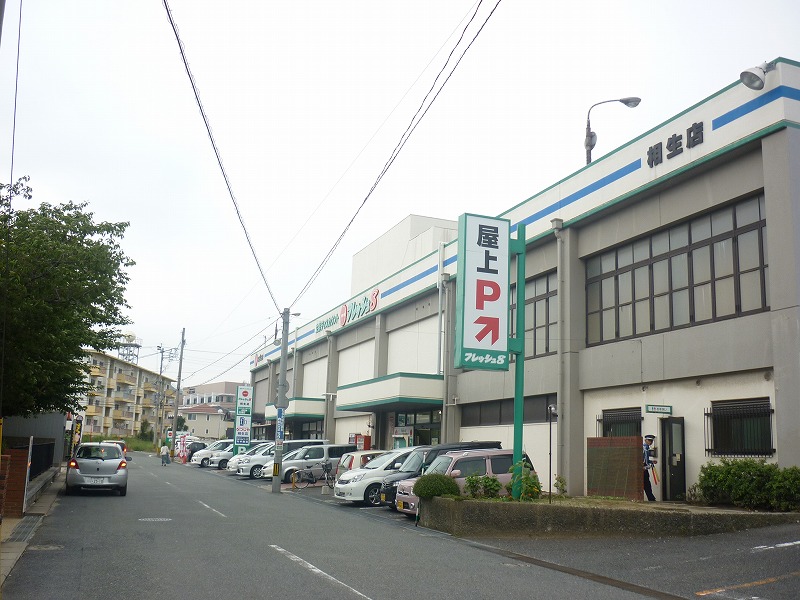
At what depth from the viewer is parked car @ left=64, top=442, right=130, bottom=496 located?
72.5 ft

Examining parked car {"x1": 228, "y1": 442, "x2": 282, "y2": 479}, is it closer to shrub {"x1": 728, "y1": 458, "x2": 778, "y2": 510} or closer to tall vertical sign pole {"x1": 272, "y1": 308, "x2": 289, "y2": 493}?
tall vertical sign pole {"x1": 272, "y1": 308, "x2": 289, "y2": 493}

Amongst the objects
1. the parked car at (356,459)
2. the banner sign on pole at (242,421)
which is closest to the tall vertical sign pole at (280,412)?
the parked car at (356,459)

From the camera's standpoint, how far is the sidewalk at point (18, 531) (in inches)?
427

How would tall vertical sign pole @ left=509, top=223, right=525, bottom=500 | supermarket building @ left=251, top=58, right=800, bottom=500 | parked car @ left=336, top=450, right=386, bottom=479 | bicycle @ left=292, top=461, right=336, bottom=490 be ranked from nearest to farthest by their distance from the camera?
1. supermarket building @ left=251, top=58, right=800, bottom=500
2. tall vertical sign pole @ left=509, top=223, right=525, bottom=500
3. parked car @ left=336, top=450, right=386, bottom=479
4. bicycle @ left=292, top=461, right=336, bottom=490

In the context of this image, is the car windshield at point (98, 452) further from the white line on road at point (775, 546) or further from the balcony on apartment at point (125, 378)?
the balcony on apartment at point (125, 378)

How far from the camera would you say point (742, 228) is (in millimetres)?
18641

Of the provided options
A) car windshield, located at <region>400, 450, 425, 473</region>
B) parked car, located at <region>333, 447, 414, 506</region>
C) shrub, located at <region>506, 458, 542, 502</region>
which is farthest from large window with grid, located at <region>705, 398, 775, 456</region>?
parked car, located at <region>333, 447, 414, 506</region>

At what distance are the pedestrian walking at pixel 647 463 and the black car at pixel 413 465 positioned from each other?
4430 mm

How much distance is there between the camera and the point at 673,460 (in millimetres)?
19797

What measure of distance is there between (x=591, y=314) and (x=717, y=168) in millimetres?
6544

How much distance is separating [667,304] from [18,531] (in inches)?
639

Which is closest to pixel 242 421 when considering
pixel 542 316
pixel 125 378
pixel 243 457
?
pixel 243 457

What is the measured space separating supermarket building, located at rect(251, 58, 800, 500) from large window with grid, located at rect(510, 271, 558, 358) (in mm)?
66

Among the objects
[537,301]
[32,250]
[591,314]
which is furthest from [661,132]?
[32,250]
